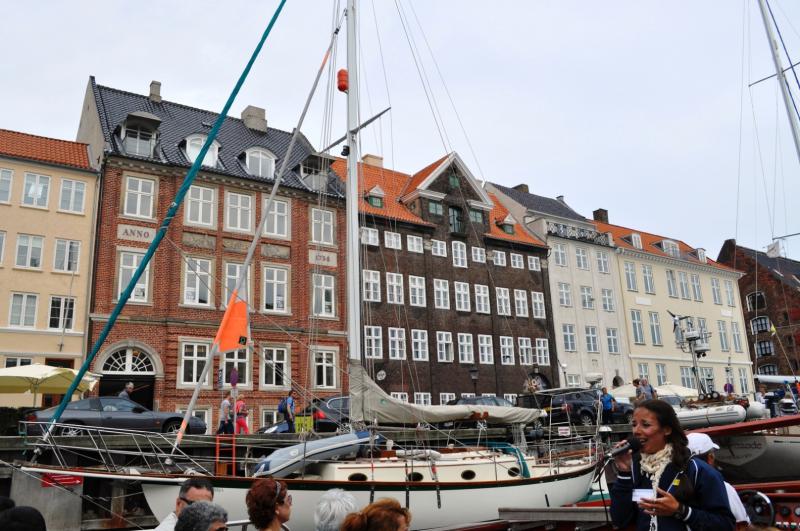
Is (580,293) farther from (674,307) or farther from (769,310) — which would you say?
(769,310)

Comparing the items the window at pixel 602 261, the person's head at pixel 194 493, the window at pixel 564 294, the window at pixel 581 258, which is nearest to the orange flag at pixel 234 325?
the person's head at pixel 194 493

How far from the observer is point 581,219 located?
4788 cm

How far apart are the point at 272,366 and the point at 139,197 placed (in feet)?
30.6

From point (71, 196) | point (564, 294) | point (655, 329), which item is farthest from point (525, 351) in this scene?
point (71, 196)

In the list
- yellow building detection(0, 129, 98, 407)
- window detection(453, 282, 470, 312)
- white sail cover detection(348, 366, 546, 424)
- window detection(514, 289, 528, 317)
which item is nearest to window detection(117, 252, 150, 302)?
yellow building detection(0, 129, 98, 407)

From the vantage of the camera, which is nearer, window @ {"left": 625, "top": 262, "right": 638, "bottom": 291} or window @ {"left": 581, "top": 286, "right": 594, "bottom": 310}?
window @ {"left": 581, "top": 286, "right": 594, "bottom": 310}

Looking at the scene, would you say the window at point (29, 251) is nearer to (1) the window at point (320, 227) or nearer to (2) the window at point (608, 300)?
(1) the window at point (320, 227)

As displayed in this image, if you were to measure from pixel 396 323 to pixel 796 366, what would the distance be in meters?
42.5

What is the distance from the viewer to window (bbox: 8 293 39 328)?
82.6 ft

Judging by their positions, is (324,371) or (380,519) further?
(324,371)

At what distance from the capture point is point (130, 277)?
89.8 ft

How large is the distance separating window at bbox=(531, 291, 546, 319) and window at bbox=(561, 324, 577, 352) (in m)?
1.98

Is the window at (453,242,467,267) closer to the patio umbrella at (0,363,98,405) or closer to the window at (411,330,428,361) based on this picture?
the window at (411,330,428,361)

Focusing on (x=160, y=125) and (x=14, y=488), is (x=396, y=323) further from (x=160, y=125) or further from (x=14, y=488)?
(x=14, y=488)
